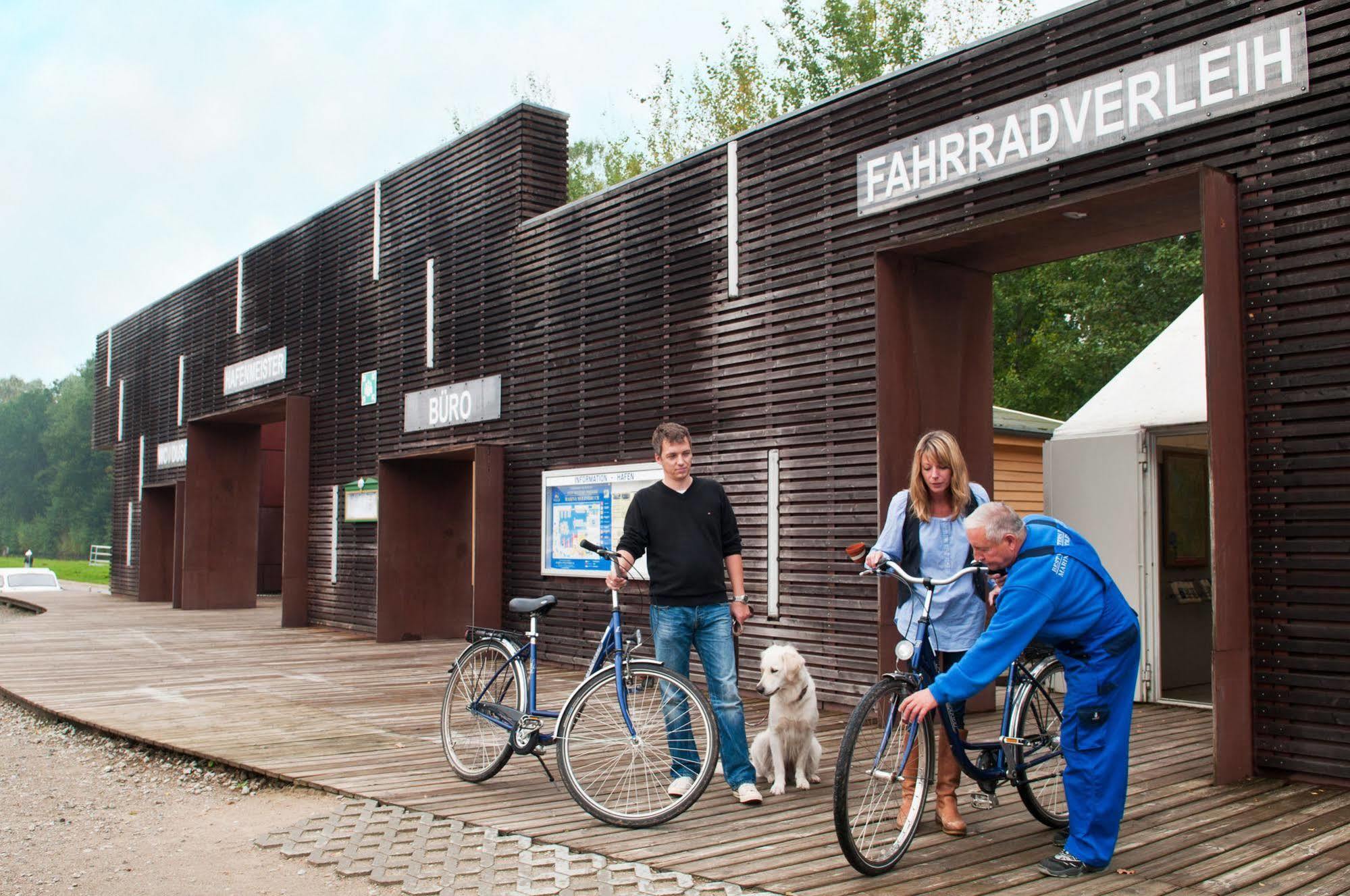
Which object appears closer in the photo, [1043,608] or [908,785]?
[1043,608]

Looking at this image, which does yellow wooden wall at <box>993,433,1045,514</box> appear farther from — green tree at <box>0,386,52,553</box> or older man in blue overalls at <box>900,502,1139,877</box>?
green tree at <box>0,386,52,553</box>

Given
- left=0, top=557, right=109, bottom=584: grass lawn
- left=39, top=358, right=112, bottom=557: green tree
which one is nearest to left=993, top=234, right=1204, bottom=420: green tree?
left=0, top=557, right=109, bottom=584: grass lawn

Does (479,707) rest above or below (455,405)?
below

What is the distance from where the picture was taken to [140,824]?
18.1 feet

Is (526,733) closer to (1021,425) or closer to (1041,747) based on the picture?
(1041,747)

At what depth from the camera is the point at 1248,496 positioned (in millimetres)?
5996

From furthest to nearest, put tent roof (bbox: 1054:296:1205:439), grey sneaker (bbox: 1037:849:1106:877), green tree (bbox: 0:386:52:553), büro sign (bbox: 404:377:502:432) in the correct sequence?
green tree (bbox: 0:386:52:553)
büro sign (bbox: 404:377:502:432)
tent roof (bbox: 1054:296:1205:439)
grey sneaker (bbox: 1037:849:1106:877)

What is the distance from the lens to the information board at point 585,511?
10562mm

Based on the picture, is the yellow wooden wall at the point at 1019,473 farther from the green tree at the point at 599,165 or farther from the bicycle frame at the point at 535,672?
the green tree at the point at 599,165

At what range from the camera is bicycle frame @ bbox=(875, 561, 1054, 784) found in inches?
180

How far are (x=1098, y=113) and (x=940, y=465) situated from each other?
3153 mm

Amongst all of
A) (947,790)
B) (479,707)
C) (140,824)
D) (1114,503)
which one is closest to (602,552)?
(479,707)

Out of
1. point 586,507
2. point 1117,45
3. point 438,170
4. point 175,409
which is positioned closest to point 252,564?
point 175,409

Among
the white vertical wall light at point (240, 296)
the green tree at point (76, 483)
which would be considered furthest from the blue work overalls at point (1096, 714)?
the green tree at point (76, 483)
